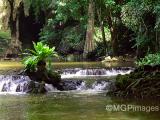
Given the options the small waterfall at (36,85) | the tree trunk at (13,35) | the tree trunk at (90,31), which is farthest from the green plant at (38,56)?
the tree trunk at (13,35)

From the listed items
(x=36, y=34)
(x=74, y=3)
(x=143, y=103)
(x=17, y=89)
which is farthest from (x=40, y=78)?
(x=36, y=34)

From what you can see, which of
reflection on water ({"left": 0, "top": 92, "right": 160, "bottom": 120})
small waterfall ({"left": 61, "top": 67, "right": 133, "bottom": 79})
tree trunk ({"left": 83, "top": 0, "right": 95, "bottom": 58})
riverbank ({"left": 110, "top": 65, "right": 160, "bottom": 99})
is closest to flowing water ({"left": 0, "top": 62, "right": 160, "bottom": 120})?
reflection on water ({"left": 0, "top": 92, "right": 160, "bottom": 120})

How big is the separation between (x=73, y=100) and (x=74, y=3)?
21.2 meters

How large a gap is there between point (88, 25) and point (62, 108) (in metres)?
22.1

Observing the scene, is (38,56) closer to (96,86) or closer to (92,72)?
(96,86)

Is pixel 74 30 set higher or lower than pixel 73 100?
higher


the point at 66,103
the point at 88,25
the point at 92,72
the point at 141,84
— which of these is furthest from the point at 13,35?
the point at 66,103

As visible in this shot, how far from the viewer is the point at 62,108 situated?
46.8 ft

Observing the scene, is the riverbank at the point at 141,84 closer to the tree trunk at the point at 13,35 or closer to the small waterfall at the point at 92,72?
the small waterfall at the point at 92,72

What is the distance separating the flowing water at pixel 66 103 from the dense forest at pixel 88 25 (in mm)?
5638

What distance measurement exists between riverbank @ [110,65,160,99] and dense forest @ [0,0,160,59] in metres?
5.20

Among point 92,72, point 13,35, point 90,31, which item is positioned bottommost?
point 92,72

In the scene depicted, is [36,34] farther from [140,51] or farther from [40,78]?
[40,78]

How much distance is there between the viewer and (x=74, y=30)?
42406 millimetres
